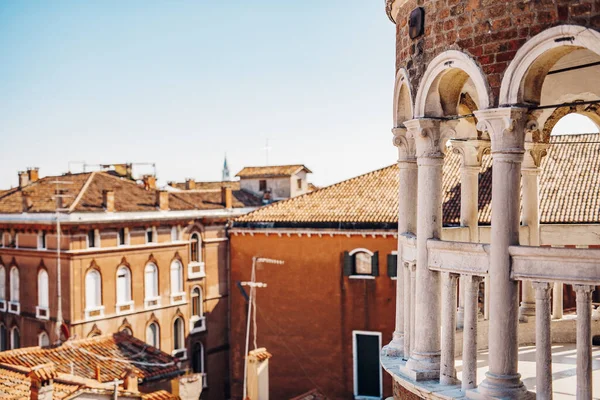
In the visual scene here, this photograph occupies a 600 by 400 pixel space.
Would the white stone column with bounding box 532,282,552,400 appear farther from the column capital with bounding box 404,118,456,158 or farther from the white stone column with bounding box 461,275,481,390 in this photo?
the column capital with bounding box 404,118,456,158

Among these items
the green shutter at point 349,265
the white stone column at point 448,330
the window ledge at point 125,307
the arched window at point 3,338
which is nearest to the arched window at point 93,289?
the window ledge at point 125,307

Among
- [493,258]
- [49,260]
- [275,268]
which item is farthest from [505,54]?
[49,260]

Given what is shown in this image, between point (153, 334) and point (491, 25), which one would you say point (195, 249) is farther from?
point (491, 25)

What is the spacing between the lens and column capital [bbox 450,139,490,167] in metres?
8.03

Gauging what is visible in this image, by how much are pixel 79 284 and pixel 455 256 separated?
2841 cm

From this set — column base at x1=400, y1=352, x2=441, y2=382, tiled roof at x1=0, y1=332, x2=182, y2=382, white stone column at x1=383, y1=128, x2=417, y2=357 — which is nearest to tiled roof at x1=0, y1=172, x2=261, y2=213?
tiled roof at x1=0, y1=332, x2=182, y2=382

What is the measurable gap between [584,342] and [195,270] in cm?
3354

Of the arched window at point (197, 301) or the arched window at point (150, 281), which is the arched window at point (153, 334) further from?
the arched window at point (197, 301)

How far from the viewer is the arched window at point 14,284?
35.3m

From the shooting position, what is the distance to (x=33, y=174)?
1702 inches

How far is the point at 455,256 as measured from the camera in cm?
614

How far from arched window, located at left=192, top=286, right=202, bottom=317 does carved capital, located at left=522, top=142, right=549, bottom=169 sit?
30.9 m

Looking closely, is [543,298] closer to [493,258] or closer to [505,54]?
[493,258]

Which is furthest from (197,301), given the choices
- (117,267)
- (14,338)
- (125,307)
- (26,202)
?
(26,202)
